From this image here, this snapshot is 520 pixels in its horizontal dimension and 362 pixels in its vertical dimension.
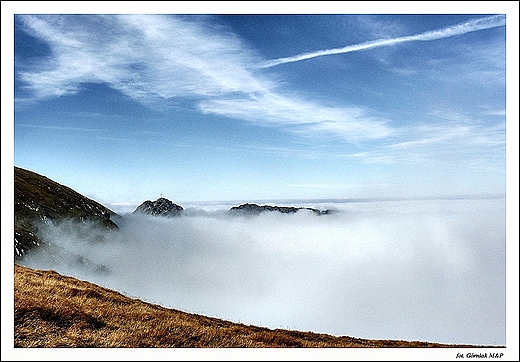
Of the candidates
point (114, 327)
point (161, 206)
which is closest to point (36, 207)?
point (114, 327)

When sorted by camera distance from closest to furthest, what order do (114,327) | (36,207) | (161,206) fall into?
(114,327)
(36,207)
(161,206)

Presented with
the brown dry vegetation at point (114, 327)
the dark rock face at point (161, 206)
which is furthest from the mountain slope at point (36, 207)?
the dark rock face at point (161, 206)

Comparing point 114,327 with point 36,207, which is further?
point 36,207

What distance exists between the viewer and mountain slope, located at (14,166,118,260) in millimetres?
14188

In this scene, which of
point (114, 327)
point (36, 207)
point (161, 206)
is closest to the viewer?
point (114, 327)

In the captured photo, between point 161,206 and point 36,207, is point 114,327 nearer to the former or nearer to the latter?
point 36,207

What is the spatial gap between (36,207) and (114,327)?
9.42 meters

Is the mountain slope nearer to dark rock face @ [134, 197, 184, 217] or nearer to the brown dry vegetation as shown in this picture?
the brown dry vegetation

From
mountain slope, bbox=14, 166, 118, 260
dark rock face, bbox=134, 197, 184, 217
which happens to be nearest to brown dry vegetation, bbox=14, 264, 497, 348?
mountain slope, bbox=14, 166, 118, 260

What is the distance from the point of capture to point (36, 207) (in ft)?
56.8

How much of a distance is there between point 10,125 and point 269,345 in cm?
1112

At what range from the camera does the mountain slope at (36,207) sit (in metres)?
14.2

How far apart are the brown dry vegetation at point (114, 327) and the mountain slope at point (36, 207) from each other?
7.05ft

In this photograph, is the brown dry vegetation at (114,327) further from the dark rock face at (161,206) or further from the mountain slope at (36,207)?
the dark rock face at (161,206)
